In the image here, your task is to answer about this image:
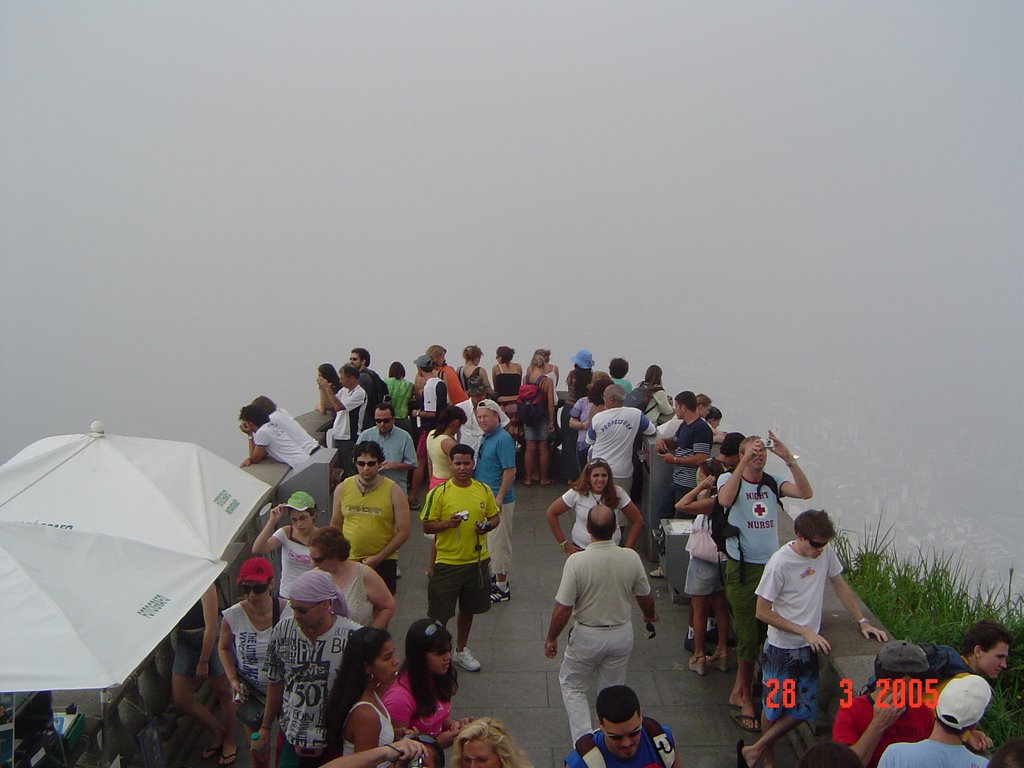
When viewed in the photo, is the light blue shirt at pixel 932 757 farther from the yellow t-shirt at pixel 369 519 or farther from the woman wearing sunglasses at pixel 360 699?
the yellow t-shirt at pixel 369 519

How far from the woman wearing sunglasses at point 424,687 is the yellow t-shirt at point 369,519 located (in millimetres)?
2216

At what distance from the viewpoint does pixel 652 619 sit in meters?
5.45

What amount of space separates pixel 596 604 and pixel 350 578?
139cm

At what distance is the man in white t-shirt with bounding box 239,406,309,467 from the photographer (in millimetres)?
7852

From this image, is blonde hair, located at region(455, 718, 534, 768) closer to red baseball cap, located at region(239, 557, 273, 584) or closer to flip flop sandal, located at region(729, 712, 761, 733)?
red baseball cap, located at region(239, 557, 273, 584)

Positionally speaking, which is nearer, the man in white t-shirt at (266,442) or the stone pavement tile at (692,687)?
the stone pavement tile at (692,687)

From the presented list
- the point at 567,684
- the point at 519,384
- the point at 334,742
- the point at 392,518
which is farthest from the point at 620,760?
the point at 519,384

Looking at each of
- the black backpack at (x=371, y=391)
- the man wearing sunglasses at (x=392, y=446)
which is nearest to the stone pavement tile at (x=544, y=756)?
the man wearing sunglasses at (x=392, y=446)

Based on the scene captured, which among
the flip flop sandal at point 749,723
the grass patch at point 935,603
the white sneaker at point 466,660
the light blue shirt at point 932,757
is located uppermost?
the light blue shirt at point 932,757

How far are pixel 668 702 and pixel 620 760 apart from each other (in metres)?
2.59

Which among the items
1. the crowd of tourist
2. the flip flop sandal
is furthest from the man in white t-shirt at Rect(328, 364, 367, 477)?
the flip flop sandal

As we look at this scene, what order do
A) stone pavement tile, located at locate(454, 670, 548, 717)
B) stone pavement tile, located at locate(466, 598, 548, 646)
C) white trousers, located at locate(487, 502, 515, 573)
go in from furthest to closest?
white trousers, located at locate(487, 502, 515, 573)
stone pavement tile, located at locate(466, 598, 548, 646)
stone pavement tile, located at locate(454, 670, 548, 717)

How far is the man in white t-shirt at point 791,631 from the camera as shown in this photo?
4.91 metres

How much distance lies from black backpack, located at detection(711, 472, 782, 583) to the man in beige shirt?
862 mm
